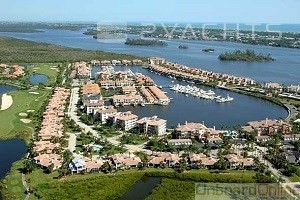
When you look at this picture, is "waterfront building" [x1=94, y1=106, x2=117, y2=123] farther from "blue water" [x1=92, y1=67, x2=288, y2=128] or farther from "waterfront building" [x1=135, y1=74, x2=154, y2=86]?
"waterfront building" [x1=135, y1=74, x2=154, y2=86]

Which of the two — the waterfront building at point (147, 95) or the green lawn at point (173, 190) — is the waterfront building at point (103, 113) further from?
the green lawn at point (173, 190)

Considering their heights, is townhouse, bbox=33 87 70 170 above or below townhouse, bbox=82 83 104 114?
below

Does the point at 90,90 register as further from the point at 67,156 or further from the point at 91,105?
the point at 67,156

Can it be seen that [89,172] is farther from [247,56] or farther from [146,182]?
[247,56]

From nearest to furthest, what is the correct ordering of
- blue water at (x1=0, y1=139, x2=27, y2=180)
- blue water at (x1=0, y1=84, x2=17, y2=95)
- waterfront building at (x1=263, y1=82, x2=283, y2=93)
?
blue water at (x1=0, y1=139, x2=27, y2=180) → waterfront building at (x1=263, y1=82, x2=283, y2=93) → blue water at (x1=0, y1=84, x2=17, y2=95)

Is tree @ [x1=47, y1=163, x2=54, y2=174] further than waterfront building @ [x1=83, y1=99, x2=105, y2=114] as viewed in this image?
No

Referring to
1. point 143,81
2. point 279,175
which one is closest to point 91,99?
point 143,81

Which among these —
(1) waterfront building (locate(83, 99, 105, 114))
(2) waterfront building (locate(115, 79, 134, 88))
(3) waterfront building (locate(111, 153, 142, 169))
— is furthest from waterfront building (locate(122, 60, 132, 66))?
(3) waterfront building (locate(111, 153, 142, 169))
